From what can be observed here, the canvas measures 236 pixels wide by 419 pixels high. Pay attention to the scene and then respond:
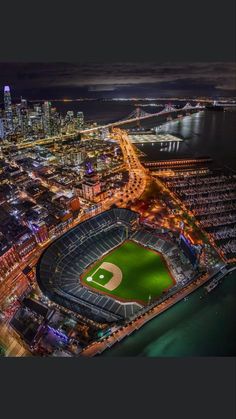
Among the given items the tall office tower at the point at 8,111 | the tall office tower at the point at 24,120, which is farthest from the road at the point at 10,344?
the tall office tower at the point at 8,111

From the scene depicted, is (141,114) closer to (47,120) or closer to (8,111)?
(47,120)

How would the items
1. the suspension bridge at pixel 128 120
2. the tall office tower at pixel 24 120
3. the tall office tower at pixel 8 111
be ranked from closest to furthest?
the suspension bridge at pixel 128 120, the tall office tower at pixel 8 111, the tall office tower at pixel 24 120

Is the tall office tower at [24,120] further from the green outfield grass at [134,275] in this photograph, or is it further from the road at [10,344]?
the road at [10,344]

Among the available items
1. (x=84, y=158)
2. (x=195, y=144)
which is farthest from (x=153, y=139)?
(x=84, y=158)

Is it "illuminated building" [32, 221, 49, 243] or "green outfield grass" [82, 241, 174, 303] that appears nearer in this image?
"green outfield grass" [82, 241, 174, 303]

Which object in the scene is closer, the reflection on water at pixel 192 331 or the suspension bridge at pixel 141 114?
the reflection on water at pixel 192 331

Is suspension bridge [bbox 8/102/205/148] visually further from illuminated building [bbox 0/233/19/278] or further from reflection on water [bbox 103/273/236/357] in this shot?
reflection on water [bbox 103/273/236/357]

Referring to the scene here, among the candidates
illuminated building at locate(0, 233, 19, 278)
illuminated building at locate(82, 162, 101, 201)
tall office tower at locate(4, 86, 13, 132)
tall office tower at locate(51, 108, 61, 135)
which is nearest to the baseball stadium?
illuminated building at locate(0, 233, 19, 278)

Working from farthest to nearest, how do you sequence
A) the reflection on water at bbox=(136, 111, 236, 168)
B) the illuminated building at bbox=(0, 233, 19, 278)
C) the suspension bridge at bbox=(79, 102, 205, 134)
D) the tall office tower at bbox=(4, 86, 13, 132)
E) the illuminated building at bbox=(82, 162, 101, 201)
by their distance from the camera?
1. the suspension bridge at bbox=(79, 102, 205, 134)
2. the tall office tower at bbox=(4, 86, 13, 132)
3. the reflection on water at bbox=(136, 111, 236, 168)
4. the illuminated building at bbox=(82, 162, 101, 201)
5. the illuminated building at bbox=(0, 233, 19, 278)

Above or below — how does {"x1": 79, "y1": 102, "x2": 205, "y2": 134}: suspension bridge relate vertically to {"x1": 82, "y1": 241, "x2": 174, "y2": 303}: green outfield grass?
above
